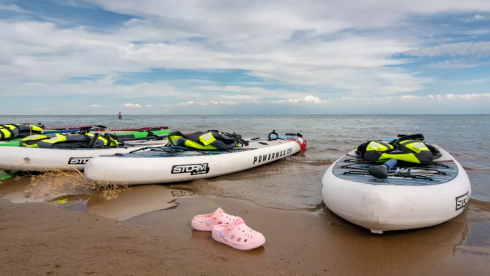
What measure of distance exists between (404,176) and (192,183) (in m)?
3.62

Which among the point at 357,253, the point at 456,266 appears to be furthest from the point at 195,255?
the point at 456,266

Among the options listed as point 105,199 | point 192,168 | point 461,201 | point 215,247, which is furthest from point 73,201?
point 461,201

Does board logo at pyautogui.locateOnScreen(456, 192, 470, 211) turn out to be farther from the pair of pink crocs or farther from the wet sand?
the pair of pink crocs

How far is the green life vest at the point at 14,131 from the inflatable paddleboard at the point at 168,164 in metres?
5.08

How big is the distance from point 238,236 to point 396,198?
5.55ft

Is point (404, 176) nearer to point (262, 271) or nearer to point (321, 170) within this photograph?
point (262, 271)

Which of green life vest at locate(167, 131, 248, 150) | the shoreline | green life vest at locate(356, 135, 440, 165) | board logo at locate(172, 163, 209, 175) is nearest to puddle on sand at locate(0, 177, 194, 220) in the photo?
the shoreline

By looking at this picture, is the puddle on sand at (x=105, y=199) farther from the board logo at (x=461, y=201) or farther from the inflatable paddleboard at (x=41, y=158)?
the board logo at (x=461, y=201)

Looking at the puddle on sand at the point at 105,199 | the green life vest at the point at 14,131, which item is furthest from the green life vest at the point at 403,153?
the green life vest at the point at 14,131

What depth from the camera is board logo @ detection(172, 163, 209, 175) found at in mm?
5491

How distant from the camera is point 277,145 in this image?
27.2 ft

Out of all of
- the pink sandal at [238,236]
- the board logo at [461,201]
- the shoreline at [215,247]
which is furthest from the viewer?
the board logo at [461,201]

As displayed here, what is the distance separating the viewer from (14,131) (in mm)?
8773

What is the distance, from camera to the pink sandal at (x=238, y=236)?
2.90 metres
